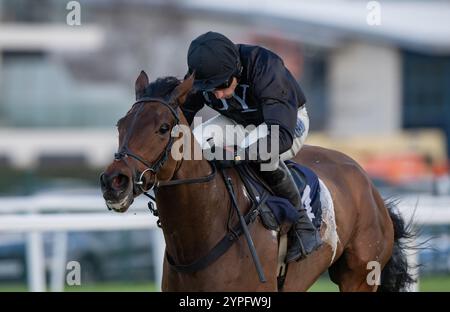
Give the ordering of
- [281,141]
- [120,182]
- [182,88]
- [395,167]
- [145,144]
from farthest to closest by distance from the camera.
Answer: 1. [395,167]
2. [281,141]
3. [182,88]
4. [145,144]
5. [120,182]

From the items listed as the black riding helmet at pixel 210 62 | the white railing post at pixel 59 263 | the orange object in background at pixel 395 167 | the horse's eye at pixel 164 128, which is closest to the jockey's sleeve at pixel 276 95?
the black riding helmet at pixel 210 62

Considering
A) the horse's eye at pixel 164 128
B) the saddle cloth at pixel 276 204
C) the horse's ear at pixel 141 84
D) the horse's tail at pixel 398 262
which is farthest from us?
the horse's tail at pixel 398 262

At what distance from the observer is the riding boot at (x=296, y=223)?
5133 millimetres

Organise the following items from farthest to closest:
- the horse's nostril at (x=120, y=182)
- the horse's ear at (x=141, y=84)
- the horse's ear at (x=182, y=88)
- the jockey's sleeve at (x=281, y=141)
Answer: the jockey's sleeve at (x=281, y=141), the horse's ear at (x=141, y=84), the horse's ear at (x=182, y=88), the horse's nostril at (x=120, y=182)

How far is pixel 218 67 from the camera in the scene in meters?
4.77

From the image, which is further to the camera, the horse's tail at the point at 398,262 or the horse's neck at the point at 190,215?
the horse's tail at the point at 398,262

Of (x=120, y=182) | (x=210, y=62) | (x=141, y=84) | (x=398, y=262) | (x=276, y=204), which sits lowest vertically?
(x=398, y=262)

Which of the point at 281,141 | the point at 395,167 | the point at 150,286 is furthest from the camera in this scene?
the point at 395,167

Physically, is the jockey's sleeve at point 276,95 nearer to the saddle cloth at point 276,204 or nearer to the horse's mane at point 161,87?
the saddle cloth at point 276,204

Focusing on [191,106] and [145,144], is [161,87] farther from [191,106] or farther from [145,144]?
[191,106]

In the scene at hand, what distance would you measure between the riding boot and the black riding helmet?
0.61 metres

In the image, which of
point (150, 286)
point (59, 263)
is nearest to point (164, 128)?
point (59, 263)

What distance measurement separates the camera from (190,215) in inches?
188

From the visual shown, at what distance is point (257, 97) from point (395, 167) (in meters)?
16.3
